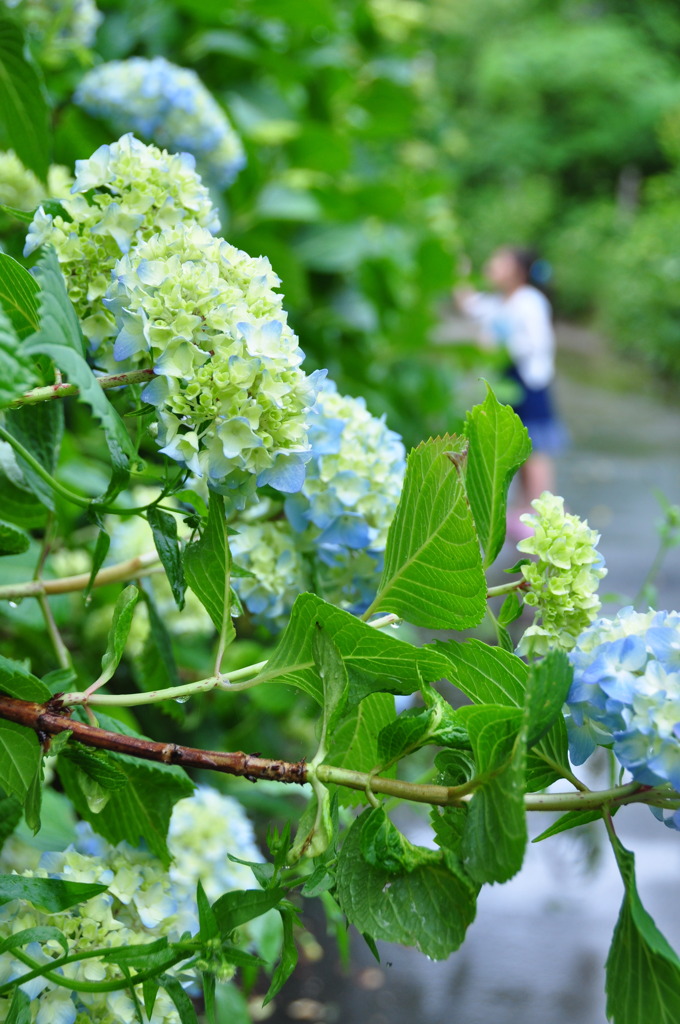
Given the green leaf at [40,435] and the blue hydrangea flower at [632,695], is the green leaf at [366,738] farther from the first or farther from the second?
the green leaf at [40,435]

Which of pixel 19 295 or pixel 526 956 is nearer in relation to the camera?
pixel 19 295

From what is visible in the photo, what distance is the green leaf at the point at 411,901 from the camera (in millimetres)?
450

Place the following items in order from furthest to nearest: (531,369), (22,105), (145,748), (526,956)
Answer: (531,369)
(526,956)
(22,105)
(145,748)

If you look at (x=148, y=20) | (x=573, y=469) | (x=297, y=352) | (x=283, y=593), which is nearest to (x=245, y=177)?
(x=148, y=20)

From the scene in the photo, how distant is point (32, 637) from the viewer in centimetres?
119

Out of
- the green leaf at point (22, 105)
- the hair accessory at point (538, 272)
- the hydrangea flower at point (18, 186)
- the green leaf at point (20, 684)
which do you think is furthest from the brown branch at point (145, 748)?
the hair accessory at point (538, 272)

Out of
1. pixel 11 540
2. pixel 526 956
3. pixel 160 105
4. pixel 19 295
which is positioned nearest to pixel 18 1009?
pixel 11 540

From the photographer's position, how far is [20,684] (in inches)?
21.3

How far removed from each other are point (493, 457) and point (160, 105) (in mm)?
1025

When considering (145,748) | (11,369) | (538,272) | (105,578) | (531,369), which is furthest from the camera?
(538,272)

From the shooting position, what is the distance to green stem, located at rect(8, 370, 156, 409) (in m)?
0.50

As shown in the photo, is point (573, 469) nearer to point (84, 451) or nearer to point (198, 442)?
point (84, 451)

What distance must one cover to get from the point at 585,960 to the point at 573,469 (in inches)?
193

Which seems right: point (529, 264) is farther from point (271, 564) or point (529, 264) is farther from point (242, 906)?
point (242, 906)
